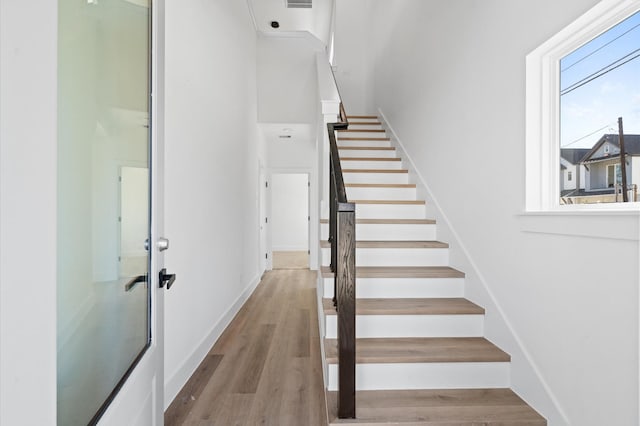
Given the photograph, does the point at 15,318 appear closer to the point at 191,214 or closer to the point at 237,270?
the point at 191,214

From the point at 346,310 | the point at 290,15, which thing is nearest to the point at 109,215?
the point at 346,310

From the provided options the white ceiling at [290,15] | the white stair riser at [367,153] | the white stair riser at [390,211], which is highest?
the white ceiling at [290,15]

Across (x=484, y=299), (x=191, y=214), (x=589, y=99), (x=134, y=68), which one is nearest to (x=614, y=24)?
(x=589, y=99)

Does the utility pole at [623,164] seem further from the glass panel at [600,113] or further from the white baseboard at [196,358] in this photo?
the white baseboard at [196,358]

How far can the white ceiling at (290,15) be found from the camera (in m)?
4.75

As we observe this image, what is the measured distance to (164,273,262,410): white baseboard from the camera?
1802mm

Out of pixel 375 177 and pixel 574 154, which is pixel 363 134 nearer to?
pixel 375 177

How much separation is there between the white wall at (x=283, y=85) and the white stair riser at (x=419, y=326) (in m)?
3.57

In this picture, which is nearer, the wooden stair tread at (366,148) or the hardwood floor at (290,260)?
the wooden stair tread at (366,148)

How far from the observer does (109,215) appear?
0.94m

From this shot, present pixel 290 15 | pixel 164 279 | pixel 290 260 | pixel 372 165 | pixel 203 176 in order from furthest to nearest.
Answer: pixel 290 260 < pixel 290 15 < pixel 372 165 < pixel 203 176 < pixel 164 279

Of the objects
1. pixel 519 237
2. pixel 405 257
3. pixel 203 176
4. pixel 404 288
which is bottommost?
pixel 404 288

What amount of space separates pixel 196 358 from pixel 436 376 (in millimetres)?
1586

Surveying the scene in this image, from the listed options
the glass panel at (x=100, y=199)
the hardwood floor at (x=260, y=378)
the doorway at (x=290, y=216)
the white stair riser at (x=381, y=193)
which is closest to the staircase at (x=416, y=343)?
the hardwood floor at (x=260, y=378)
